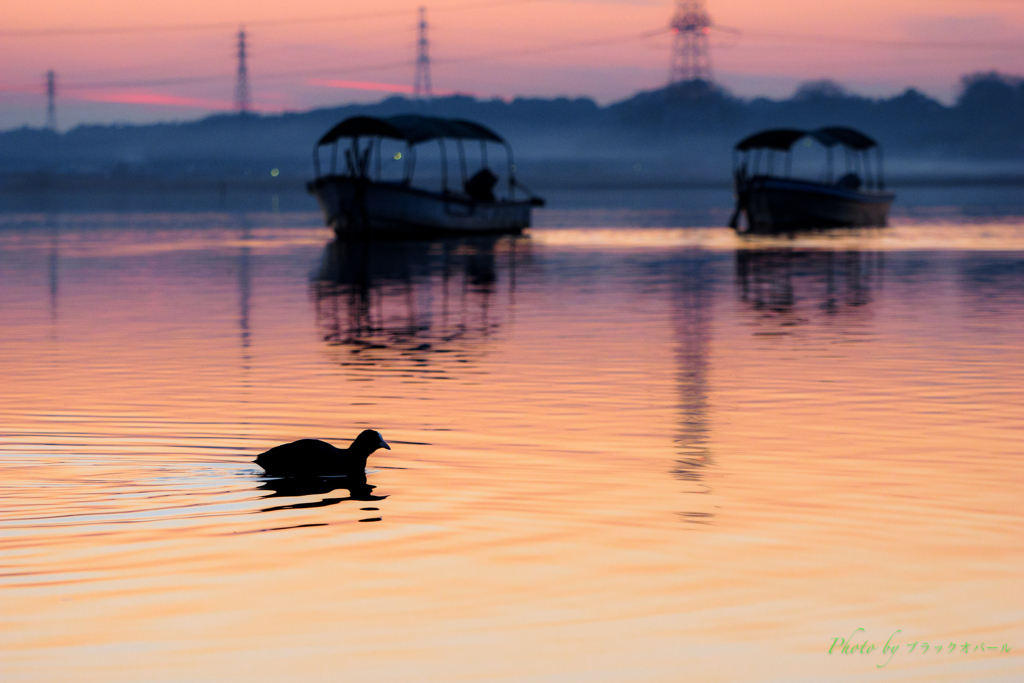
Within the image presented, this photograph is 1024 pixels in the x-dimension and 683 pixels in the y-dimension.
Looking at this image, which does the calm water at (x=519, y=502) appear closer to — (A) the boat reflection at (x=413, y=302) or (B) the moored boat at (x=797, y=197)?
(A) the boat reflection at (x=413, y=302)

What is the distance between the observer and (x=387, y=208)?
57.2m

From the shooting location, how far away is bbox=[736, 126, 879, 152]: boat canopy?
6425 cm

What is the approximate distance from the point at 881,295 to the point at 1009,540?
21518 millimetres

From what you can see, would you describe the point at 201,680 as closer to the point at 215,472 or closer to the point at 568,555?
the point at 568,555

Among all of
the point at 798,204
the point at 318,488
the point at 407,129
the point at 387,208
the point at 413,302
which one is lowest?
the point at 318,488

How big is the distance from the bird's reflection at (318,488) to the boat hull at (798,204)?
55.0m

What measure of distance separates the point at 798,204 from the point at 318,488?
187ft

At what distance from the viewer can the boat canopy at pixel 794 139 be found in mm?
64250

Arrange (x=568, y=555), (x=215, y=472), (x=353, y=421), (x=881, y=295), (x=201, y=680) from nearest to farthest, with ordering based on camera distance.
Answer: (x=201, y=680), (x=568, y=555), (x=215, y=472), (x=353, y=421), (x=881, y=295)

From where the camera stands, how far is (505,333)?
72.3ft

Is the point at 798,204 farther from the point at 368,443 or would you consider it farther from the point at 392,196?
the point at 368,443

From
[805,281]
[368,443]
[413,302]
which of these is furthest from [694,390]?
[805,281]

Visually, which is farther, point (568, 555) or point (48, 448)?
point (48, 448)

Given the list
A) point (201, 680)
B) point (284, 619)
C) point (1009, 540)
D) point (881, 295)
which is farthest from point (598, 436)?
point (881, 295)
